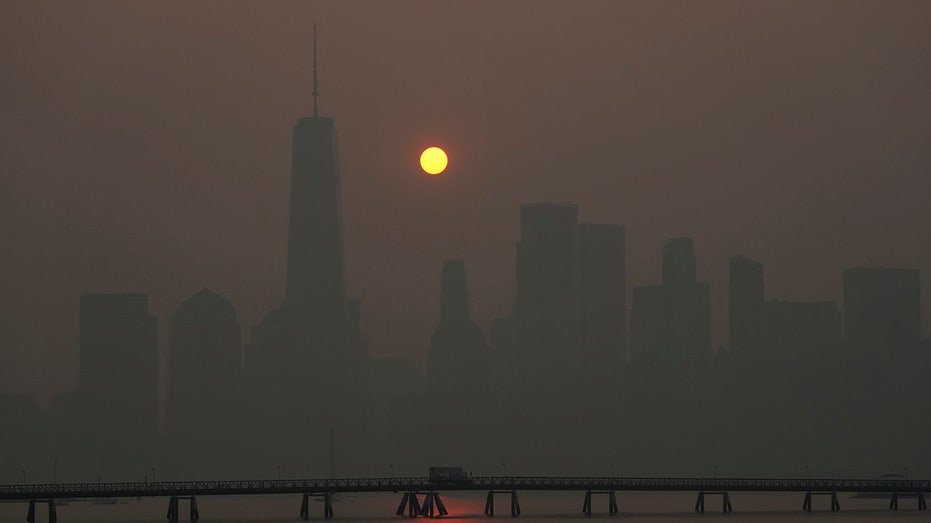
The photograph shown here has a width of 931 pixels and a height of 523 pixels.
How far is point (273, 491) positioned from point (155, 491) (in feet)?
45.0

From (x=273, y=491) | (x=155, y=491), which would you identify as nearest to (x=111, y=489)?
(x=155, y=491)

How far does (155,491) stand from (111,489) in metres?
5.18

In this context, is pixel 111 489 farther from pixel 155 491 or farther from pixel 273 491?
pixel 273 491

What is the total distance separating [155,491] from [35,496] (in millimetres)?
13610

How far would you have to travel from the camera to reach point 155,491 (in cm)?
19800

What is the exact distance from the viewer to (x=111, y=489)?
198250 millimetres

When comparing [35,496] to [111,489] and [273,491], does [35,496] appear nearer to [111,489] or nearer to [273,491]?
[111,489]

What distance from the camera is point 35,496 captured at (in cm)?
19338

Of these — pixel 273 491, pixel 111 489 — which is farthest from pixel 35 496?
pixel 273 491

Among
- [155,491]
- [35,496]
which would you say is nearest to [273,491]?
[155,491]

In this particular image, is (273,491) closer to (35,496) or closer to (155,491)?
(155,491)

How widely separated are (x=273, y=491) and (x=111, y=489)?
62.0 ft
